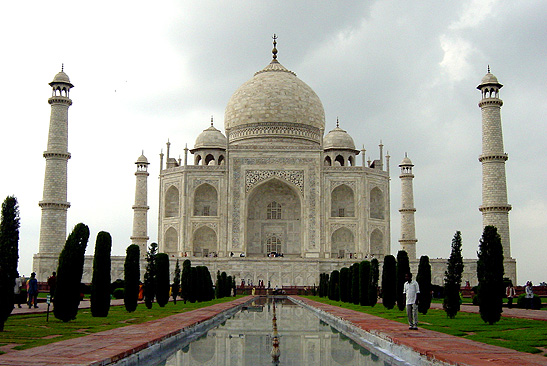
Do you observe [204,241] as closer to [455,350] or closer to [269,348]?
[269,348]

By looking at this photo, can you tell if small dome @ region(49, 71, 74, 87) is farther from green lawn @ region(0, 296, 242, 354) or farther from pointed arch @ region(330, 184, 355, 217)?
green lawn @ region(0, 296, 242, 354)

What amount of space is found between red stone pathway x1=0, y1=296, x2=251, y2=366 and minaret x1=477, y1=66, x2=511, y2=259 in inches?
742

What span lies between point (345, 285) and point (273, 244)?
12883 millimetres

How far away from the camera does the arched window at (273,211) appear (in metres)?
30.9

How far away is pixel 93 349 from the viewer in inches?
227

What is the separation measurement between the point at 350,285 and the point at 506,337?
9921mm

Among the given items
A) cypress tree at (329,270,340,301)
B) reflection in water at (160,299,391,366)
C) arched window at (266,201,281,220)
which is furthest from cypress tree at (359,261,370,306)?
arched window at (266,201,281,220)

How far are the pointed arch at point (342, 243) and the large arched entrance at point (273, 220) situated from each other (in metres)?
1.65

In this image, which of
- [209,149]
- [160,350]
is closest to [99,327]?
[160,350]

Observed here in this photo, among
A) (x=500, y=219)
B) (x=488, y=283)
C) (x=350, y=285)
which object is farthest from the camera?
(x=500, y=219)

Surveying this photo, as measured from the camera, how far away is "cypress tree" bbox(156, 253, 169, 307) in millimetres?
14148

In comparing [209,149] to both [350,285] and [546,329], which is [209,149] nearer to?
[350,285]

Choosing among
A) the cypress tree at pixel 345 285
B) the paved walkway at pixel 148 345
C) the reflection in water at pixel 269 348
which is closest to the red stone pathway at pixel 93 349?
the paved walkway at pixel 148 345

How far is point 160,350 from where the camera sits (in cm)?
662
